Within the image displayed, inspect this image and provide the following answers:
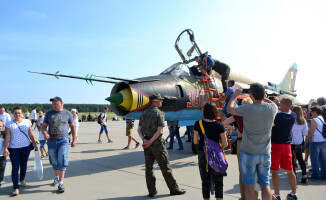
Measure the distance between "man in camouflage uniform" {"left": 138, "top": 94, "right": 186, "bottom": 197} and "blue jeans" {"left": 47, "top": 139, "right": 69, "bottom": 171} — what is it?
65.9 inches

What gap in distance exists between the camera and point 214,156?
3.29m

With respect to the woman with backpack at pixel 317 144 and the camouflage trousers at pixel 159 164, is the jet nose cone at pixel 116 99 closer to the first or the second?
the camouflage trousers at pixel 159 164

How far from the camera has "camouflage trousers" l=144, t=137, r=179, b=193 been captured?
4.19 meters

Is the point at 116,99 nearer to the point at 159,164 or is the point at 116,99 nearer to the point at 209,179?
the point at 159,164

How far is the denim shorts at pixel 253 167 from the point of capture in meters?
3.14

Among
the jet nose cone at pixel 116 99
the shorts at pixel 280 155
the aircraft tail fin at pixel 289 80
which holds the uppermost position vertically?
the aircraft tail fin at pixel 289 80

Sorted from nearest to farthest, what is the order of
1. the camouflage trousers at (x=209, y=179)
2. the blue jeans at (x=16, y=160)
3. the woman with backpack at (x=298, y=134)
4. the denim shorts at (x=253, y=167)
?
1. the denim shorts at (x=253, y=167)
2. the camouflage trousers at (x=209, y=179)
3. the blue jeans at (x=16, y=160)
4. the woman with backpack at (x=298, y=134)

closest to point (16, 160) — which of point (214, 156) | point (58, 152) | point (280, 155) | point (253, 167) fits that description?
point (58, 152)

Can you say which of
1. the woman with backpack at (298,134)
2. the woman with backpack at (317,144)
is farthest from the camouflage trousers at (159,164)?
the woman with backpack at (317,144)

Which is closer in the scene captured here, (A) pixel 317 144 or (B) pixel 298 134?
(B) pixel 298 134

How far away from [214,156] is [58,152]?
3145 mm

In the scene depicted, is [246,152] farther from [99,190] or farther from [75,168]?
[75,168]

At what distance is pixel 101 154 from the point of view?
28.0 feet

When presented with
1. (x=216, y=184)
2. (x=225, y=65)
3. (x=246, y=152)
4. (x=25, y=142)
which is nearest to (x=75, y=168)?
(x=25, y=142)
